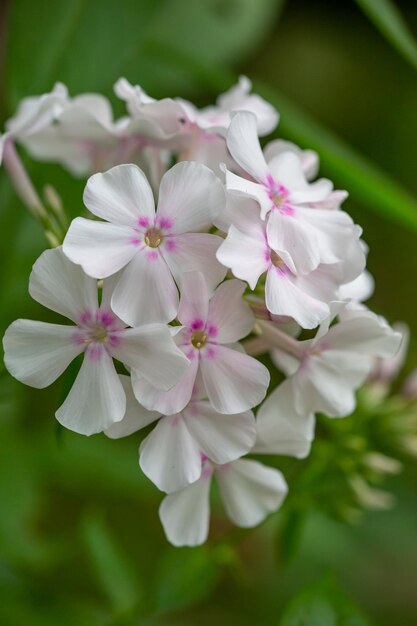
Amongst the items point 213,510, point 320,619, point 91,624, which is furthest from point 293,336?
point 213,510

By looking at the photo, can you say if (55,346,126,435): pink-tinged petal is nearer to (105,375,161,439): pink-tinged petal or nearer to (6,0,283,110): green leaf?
(105,375,161,439): pink-tinged petal

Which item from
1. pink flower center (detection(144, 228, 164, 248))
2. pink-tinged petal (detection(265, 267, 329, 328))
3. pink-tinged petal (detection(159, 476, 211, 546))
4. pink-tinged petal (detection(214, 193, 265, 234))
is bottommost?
pink-tinged petal (detection(159, 476, 211, 546))

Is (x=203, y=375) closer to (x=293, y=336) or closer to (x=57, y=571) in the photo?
(x=293, y=336)

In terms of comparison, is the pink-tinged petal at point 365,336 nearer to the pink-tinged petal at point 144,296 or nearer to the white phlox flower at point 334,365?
the white phlox flower at point 334,365

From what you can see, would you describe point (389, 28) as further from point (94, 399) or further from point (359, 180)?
point (94, 399)

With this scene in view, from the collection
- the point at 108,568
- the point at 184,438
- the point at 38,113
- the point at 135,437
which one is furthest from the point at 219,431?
the point at 135,437

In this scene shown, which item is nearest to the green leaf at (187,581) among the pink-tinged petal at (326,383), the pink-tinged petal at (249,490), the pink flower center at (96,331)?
the pink-tinged petal at (249,490)

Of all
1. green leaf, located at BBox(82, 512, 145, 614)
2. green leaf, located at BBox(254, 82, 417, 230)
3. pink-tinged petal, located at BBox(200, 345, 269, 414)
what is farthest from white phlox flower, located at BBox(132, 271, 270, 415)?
green leaf, located at BBox(82, 512, 145, 614)
